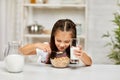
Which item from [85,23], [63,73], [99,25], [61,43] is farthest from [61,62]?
[99,25]

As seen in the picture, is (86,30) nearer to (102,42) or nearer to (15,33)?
(102,42)

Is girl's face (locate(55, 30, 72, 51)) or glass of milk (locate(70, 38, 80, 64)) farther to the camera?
girl's face (locate(55, 30, 72, 51))

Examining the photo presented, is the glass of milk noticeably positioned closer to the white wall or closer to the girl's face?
the girl's face

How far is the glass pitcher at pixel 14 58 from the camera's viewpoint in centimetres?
124

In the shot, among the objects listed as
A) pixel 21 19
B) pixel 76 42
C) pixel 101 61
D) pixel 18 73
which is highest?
pixel 21 19

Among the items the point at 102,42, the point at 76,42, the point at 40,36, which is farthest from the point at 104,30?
the point at 76,42

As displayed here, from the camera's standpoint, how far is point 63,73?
1268 mm

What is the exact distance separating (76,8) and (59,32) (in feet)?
5.89

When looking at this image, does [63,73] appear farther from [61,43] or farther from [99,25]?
[99,25]

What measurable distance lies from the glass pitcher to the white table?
3cm

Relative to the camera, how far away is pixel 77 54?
130 centimetres

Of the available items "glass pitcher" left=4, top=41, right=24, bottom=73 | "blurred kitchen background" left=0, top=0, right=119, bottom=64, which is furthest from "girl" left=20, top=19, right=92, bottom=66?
"blurred kitchen background" left=0, top=0, right=119, bottom=64

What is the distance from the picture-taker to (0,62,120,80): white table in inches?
46.2

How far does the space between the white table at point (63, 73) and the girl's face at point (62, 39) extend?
186mm
